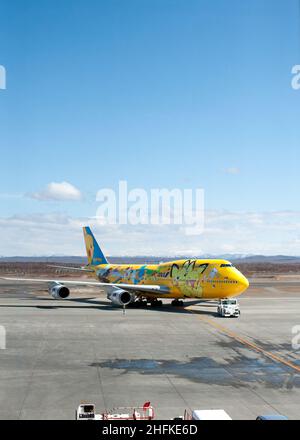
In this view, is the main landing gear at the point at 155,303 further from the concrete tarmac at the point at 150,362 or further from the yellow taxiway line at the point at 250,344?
the yellow taxiway line at the point at 250,344

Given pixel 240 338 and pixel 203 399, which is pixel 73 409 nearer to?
pixel 203 399

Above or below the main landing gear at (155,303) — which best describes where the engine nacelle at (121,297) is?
above

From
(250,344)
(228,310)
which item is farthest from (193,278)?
(250,344)

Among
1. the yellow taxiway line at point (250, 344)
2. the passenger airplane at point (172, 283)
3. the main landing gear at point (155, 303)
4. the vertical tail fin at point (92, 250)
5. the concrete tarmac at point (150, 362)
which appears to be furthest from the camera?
the vertical tail fin at point (92, 250)

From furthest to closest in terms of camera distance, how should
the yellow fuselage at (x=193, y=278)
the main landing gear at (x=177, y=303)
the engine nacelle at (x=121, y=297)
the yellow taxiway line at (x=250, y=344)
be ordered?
the main landing gear at (x=177, y=303) < the engine nacelle at (x=121, y=297) < the yellow fuselage at (x=193, y=278) < the yellow taxiway line at (x=250, y=344)

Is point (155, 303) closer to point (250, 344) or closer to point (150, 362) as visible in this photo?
point (250, 344)

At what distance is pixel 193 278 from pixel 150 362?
Answer: 73.4 feet

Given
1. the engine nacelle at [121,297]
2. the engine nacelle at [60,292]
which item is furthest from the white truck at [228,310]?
the engine nacelle at [60,292]

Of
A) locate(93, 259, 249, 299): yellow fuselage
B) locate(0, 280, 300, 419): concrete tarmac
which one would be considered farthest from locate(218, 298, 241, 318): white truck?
locate(93, 259, 249, 299): yellow fuselage

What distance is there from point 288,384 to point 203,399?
4.88 m

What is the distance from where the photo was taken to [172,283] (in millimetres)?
50062

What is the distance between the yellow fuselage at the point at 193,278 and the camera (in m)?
45.7

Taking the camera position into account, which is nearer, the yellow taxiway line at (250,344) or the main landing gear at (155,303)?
the yellow taxiway line at (250,344)

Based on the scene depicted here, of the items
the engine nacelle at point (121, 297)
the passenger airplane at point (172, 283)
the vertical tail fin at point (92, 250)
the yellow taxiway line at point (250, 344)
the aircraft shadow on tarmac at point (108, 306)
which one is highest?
the vertical tail fin at point (92, 250)
